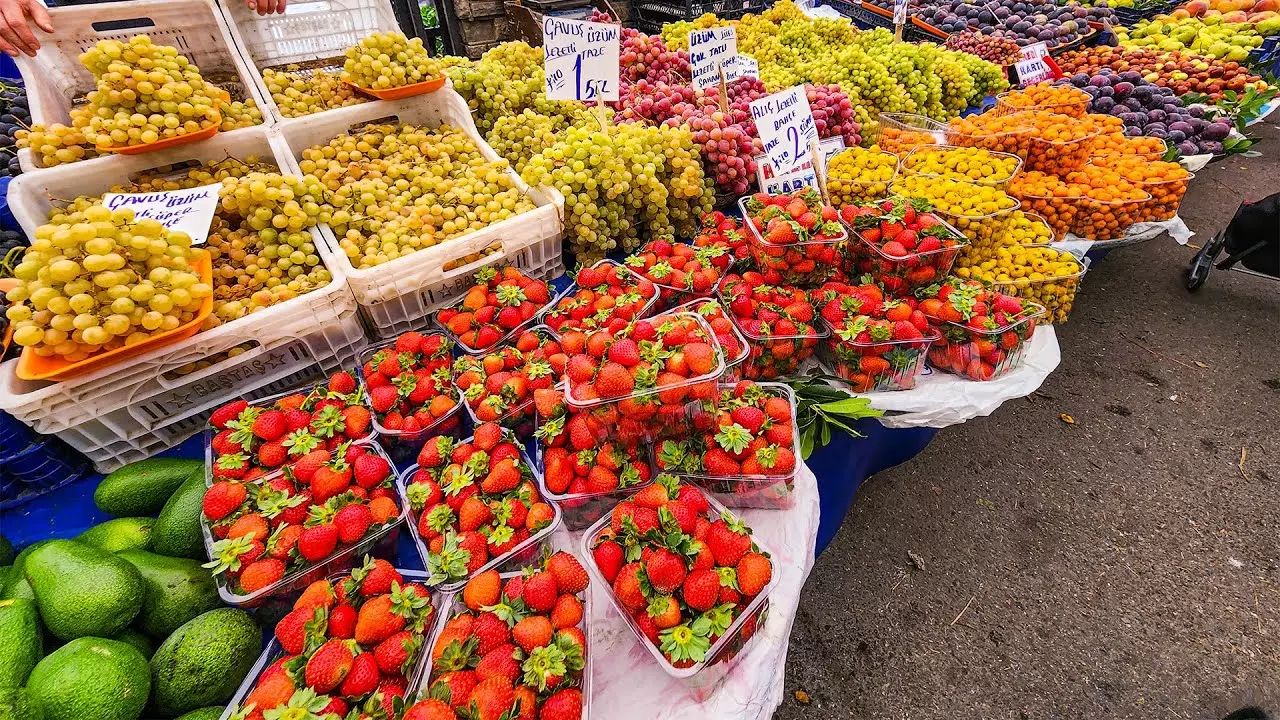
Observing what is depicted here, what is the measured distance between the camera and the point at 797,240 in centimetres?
174

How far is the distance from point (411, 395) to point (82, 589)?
2.23 ft

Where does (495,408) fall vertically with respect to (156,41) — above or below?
below

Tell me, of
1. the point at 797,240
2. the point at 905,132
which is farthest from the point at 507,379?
the point at 905,132

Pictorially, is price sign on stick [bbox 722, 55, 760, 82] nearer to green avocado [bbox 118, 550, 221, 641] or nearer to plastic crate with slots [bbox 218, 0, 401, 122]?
plastic crate with slots [bbox 218, 0, 401, 122]

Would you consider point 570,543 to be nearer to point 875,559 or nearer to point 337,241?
point 337,241

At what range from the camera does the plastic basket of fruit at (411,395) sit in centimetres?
141

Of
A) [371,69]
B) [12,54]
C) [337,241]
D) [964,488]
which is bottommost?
[964,488]

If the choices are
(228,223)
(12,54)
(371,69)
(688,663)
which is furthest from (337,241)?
(688,663)

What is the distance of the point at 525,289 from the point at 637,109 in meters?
1.17

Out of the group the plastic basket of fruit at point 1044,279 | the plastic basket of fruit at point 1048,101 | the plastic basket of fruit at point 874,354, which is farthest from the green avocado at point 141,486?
the plastic basket of fruit at point 1048,101

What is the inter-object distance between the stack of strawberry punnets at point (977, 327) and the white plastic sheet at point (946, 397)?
1.5 inches

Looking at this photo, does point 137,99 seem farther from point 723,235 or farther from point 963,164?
point 963,164

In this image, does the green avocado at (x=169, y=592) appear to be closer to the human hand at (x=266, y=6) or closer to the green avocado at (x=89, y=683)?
the green avocado at (x=89, y=683)

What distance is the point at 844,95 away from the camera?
2715mm
